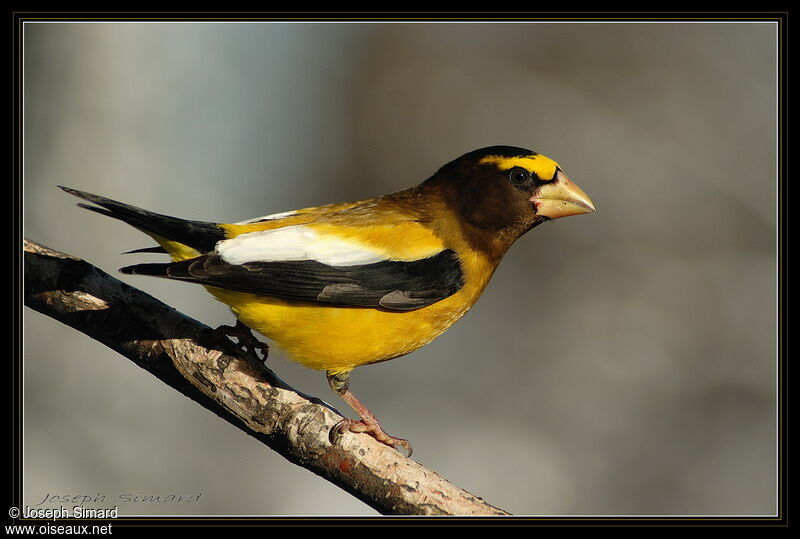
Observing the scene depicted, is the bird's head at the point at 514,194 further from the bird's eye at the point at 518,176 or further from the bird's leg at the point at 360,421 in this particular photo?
the bird's leg at the point at 360,421

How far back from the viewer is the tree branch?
13.2ft

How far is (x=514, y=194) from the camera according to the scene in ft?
15.5

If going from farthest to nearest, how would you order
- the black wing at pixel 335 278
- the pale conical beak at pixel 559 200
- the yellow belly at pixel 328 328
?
the pale conical beak at pixel 559 200 → the yellow belly at pixel 328 328 → the black wing at pixel 335 278

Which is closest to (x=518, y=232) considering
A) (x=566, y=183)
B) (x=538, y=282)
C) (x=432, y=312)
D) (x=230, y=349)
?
(x=566, y=183)

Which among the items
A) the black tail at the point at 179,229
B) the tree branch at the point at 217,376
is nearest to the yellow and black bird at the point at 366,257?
the black tail at the point at 179,229

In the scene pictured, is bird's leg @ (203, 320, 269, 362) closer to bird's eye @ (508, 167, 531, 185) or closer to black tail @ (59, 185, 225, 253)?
black tail @ (59, 185, 225, 253)

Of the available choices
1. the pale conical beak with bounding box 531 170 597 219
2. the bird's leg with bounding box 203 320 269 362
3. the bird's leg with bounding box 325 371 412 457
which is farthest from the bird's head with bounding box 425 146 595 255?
the bird's leg with bounding box 203 320 269 362

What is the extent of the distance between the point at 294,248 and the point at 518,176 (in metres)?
1.55

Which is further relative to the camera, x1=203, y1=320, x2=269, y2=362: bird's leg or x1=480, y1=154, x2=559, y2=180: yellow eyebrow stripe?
x1=480, y1=154, x2=559, y2=180: yellow eyebrow stripe

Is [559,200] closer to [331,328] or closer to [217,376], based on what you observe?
[331,328]

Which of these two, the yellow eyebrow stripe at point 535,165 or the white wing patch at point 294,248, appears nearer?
→ the white wing patch at point 294,248

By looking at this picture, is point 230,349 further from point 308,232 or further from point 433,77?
point 433,77

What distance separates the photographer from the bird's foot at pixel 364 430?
4074mm

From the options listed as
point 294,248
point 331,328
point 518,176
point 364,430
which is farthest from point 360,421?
point 518,176
